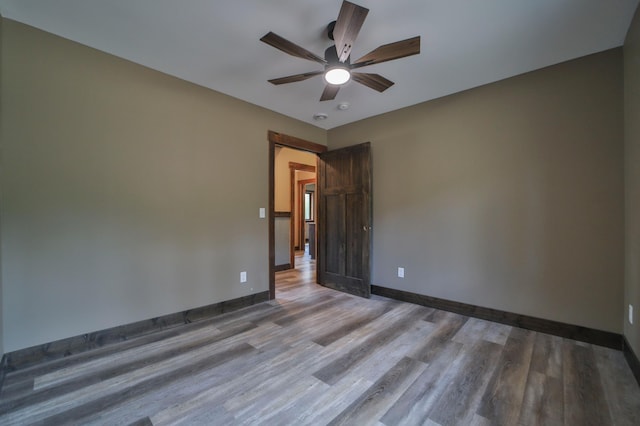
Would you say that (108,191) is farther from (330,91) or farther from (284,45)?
(330,91)

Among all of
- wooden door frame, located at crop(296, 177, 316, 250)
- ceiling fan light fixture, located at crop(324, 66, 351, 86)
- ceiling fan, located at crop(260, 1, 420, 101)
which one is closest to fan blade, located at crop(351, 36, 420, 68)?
ceiling fan, located at crop(260, 1, 420, 101)

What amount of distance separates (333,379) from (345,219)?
2.46 metres

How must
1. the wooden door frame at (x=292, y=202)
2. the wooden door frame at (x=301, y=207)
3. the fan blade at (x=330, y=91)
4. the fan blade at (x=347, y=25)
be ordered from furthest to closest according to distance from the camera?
the wooden door frame at (x=301, y=207), the wooden door frame at (x=292, y=202), the fan blade at (x=330, y=91), the fan blade at (x=347, y=25)

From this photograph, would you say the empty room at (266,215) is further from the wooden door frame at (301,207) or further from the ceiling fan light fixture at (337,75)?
the wooden door frame at (301,207)

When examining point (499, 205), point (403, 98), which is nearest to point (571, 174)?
point (499, 205)

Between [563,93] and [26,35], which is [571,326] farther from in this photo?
[26,35]

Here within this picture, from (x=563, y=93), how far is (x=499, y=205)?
1.15m

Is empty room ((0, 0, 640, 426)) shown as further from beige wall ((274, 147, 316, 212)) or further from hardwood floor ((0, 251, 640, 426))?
beige wall ((274, 147, 316, 212))

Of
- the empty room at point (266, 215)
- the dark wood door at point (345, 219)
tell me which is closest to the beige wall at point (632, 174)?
the empty room at point (266, 215)

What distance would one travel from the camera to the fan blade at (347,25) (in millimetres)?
1541

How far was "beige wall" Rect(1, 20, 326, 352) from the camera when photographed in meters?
2.05

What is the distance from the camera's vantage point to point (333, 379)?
6.21ft

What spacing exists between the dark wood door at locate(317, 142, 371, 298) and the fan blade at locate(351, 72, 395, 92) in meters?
1.39

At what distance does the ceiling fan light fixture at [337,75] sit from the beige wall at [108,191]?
157 cm
